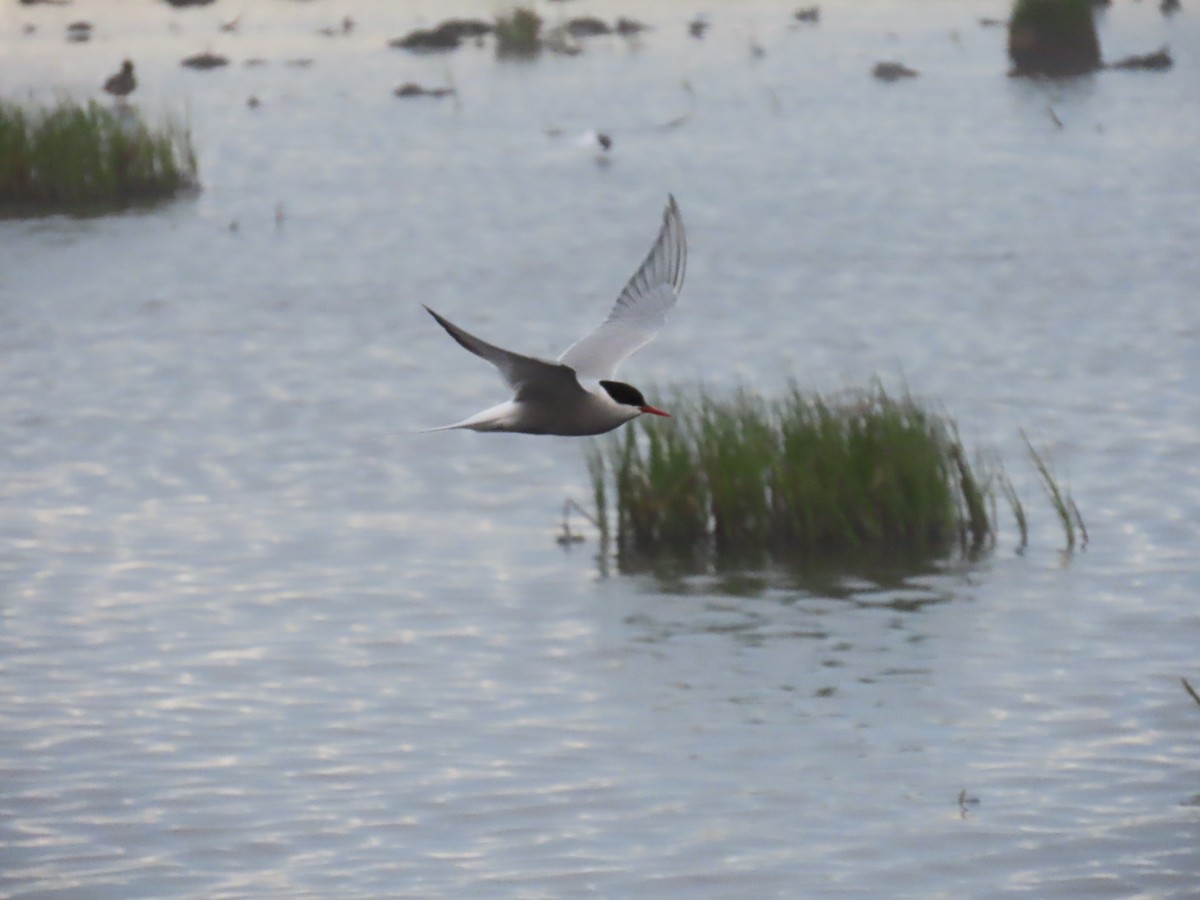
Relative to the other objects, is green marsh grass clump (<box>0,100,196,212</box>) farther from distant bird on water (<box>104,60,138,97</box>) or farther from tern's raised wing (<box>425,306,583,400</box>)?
tern's raised wing (<box>425,306,583,400</box>)

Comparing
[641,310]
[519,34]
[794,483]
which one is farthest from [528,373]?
[519,34]

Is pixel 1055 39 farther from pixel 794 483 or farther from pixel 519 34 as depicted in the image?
pixel 794 483

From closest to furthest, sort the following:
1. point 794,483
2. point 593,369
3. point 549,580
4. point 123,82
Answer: point 593,369, point 794,483, point 549,580, point 123,82

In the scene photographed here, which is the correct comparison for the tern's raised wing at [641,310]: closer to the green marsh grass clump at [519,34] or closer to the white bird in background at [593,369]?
the white bird in background at [593,369]

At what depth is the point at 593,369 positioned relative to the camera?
31.6 feet

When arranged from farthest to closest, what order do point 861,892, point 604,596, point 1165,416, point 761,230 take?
point 761,230
point 1165,416
point 604,596
point 861,892

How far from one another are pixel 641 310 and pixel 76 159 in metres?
23.5

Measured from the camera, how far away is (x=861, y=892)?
9.38 meters

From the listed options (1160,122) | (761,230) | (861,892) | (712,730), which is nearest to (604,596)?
(712,730)

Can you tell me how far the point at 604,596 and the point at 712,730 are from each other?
8.85 ft

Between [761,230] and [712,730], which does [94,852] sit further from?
[761,230]

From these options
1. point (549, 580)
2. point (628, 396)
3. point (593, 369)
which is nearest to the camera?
point (628, 396)

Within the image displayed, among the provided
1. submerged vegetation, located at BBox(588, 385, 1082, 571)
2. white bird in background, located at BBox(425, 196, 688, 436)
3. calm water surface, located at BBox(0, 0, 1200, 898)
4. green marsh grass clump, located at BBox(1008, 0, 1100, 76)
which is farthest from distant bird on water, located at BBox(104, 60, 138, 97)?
white bird in background, located at BBox(425, 196, 688, 436)

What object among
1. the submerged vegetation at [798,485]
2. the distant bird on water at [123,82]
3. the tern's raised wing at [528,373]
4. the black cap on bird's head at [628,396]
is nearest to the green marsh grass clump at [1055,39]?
the distant bird on water at [123,82]
